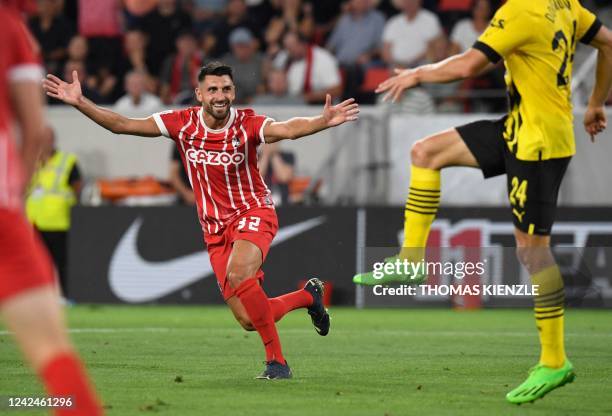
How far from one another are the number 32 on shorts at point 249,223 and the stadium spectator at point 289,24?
957 cm

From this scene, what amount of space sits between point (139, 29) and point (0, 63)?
48.0 ft

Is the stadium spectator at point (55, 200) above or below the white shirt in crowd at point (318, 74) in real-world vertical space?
below

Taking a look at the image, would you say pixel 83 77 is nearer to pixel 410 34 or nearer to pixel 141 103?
pixel 141 103

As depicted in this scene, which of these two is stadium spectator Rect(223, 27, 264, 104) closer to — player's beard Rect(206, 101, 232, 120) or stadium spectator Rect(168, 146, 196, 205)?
stadium spectator Rect(168, 146, 196, 205)

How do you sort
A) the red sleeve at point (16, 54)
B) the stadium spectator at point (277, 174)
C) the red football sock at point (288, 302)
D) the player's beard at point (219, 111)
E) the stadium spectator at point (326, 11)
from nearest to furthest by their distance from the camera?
the red sleeve at point (16, 54) → the player's beard at point (219, 111) → the red football sock at point (288, 302) → the stadium spectator at point (277, 174) → the stadium spectator at point (326, 11)

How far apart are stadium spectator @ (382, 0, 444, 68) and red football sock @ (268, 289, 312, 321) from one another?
859cm

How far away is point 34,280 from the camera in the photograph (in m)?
4.33

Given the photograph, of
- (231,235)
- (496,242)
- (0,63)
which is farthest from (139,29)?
(0,63)

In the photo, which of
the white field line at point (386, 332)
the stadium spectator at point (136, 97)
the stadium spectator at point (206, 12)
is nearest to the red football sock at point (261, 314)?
the white field line at point (386, 332)

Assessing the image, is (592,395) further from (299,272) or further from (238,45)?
(238,45)

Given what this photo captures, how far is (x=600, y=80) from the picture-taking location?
8.12m

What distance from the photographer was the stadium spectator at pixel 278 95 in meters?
16.8

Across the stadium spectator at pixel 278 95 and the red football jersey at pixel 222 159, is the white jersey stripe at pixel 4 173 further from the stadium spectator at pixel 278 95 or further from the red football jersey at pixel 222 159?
the stadium spectator at pixel 278 95

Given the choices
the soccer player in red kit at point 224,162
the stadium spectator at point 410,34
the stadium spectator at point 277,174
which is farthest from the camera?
the stadium spectator at point 410,34
